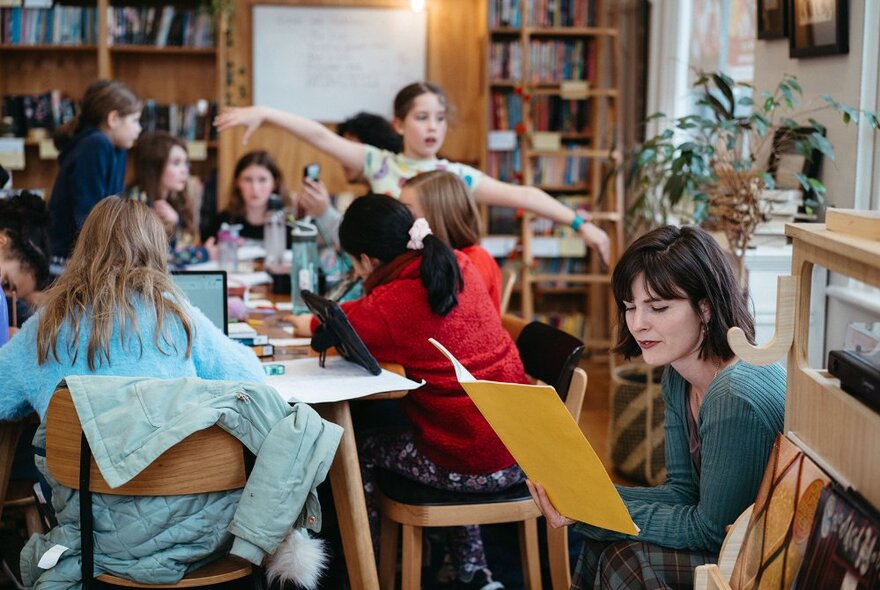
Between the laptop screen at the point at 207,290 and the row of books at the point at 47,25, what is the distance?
3.62 m

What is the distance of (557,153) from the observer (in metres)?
5.53

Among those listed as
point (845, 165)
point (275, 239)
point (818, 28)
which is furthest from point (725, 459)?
point (275, 239)

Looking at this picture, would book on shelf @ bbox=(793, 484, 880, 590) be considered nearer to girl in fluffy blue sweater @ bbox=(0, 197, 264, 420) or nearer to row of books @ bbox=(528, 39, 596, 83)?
girl in fluffy blue sweater @ bbox=(0, 197, 264, 420)

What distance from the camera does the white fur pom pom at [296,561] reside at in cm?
197

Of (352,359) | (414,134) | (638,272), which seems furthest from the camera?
(414,134)

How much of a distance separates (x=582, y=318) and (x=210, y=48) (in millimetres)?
2532

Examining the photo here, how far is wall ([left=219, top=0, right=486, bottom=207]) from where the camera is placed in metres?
5.86

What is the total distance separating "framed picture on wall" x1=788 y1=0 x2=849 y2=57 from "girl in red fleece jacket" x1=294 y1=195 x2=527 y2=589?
130 centimetres

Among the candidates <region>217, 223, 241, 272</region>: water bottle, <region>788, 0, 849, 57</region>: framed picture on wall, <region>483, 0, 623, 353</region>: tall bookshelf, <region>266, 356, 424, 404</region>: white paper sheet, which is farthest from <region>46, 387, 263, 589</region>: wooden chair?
<region>483, 0, 623, 353</region>: tall bookshelf

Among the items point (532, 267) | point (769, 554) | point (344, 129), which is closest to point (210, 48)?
point (344, 129)

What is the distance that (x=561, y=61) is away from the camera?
5.75 metres

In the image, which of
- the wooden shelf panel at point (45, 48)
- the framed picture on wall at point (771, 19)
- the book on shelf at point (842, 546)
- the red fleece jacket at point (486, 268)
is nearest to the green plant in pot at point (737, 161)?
the framed picture on wall at point (771, 19)

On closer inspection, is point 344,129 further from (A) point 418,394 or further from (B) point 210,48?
(A) point 418,394

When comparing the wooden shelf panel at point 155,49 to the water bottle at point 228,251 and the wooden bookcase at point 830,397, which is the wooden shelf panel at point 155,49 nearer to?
the water bottle at point 228,251
